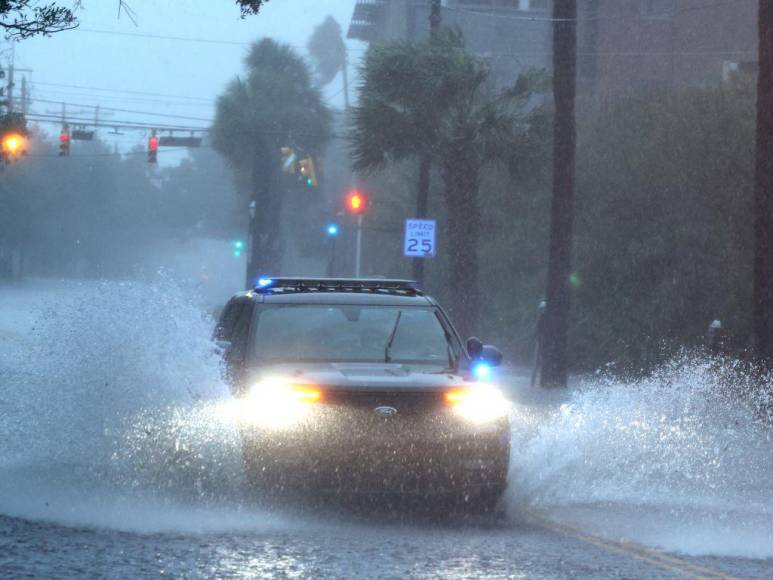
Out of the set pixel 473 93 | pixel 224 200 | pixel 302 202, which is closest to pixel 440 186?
pixel 473 93

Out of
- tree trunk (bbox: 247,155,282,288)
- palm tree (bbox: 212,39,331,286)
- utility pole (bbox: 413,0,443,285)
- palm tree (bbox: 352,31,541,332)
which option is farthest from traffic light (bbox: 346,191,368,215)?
tree trunk (bbox: 247,155,282,288)

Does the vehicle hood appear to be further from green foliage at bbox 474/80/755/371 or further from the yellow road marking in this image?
green foliage at bbox 474/80/755/371

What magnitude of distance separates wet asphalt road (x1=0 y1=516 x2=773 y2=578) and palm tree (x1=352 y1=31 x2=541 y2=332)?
959 inches

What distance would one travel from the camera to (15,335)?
36.8m

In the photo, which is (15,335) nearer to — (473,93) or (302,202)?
(473,93)

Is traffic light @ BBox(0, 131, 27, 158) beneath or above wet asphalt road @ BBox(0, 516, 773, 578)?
above

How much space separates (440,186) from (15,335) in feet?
43.2

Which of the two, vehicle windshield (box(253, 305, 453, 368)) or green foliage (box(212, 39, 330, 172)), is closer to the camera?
vehicle windshield (box(253, 305, 453, 368))

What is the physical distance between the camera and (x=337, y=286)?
497 inches

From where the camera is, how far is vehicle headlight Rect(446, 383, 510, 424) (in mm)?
10406

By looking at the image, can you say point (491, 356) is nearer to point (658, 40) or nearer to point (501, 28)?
point (658, 40)

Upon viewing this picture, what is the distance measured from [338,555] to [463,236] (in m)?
26.1

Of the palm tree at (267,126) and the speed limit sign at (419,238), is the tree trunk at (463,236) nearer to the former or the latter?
the speed limit sign at (419,238)

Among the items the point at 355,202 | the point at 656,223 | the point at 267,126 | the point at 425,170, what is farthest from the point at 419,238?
the point at 267,126
